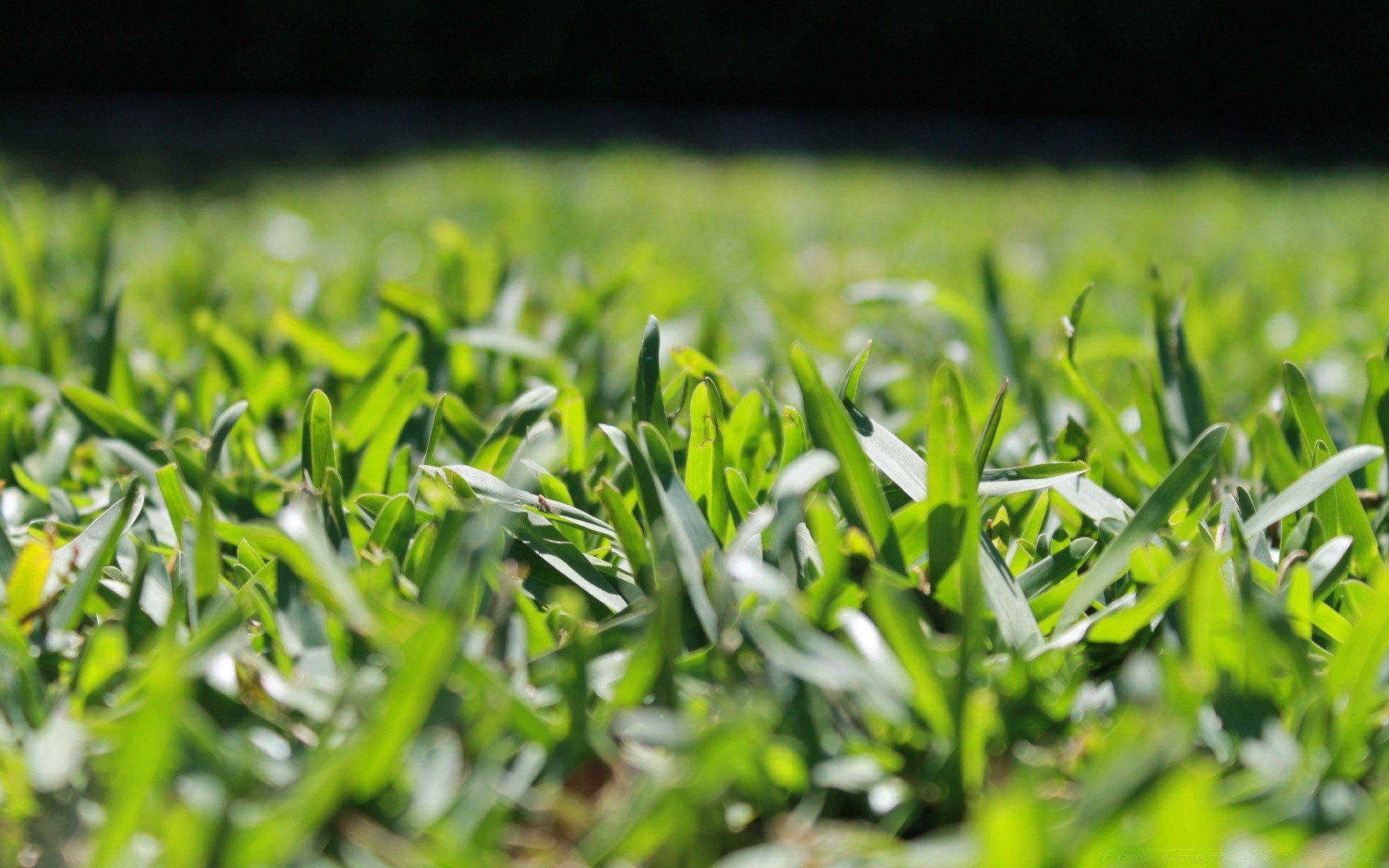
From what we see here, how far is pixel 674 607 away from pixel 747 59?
9372 mm

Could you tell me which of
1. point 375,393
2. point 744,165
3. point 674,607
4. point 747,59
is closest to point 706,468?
point 674,607

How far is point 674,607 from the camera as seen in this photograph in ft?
2.60

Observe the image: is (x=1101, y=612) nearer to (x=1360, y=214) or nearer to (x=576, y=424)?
(x=576, y=424)

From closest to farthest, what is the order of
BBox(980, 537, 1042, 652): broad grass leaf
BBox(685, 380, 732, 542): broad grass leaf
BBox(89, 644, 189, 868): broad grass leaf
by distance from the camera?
BBox(89, 644, 189, 868): broad grass leaf, BBox(980, 537, 1042, 652): broad grass leaf, BBox(685, 380, 732, 542): broad grass leaf

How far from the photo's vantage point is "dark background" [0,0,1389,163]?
9.49 m

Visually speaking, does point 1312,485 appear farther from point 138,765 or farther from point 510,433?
point 138,765

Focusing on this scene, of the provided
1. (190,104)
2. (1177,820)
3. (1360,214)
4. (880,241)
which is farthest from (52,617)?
(190,104)

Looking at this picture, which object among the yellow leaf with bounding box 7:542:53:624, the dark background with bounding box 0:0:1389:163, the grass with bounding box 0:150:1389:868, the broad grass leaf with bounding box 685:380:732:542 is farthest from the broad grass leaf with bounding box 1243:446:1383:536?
the dark background with bounding box 0:0:1389:163

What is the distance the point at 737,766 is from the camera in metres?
0.68

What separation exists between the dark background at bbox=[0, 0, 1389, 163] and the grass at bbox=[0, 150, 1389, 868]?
841 centimetres

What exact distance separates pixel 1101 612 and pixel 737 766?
0.37 m

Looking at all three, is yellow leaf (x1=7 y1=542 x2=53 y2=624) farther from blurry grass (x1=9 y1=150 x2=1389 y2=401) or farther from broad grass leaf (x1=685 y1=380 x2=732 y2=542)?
blurry grass (x1=9 y1=150 x2=1389 y2=401)

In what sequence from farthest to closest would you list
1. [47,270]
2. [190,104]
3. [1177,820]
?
[190,104], [47,270], [1177,820]

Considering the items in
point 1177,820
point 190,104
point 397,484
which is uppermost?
point 1177,820
